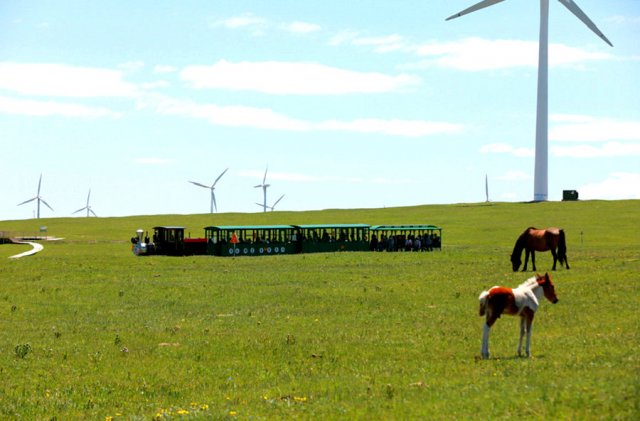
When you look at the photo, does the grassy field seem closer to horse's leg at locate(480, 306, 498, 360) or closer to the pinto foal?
horse's leg at locate(480, 306, 498, 360)

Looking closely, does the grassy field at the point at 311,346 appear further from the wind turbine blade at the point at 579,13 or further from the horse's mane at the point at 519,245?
the wind turbine blade at the point at 579,13

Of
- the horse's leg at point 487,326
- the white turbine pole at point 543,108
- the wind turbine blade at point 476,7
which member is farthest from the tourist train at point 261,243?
the white turbine pole at point 543,108

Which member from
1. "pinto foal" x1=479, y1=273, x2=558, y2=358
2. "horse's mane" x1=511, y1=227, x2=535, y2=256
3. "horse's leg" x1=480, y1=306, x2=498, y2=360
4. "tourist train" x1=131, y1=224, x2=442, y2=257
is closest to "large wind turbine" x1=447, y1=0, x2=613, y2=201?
"tourist train" x1=131, y1=224, x2=442, y2=257

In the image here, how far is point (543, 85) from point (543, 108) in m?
3.66

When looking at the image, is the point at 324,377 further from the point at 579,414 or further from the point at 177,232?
the point at 177,232

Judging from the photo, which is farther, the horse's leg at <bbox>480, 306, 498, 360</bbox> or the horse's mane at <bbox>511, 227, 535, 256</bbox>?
the horse's mane at <bbox>511, 227, 535, 256</bbox>

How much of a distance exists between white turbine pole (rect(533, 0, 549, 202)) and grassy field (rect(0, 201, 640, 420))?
85600 mm

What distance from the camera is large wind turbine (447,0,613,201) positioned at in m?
114

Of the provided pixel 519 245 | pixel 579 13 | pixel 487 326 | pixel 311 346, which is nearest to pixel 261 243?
pixel 519 245

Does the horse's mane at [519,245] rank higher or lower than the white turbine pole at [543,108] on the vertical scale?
lower

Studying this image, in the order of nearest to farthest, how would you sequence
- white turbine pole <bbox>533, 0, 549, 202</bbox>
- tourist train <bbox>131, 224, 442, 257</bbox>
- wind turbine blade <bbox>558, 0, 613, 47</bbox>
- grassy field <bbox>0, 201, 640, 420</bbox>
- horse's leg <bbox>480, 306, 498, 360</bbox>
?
grassy field <bbox>0, 201, 640, 420</bbox> → horse's leg <bbox>480, 306, 498, 360</bbox> → tourist train <bbox>131, 224, 442, 257</bbox> → wind turbine blade <bbox>558, 0, 613, 47</bbox> → white turbine pole <bbox>533, 0, 549, 202</bbox>

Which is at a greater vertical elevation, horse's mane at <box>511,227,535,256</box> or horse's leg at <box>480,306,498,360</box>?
horse's mane at <box>511,227,535,256</box>

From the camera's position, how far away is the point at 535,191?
147750 millimetres

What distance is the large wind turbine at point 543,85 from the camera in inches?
4491
